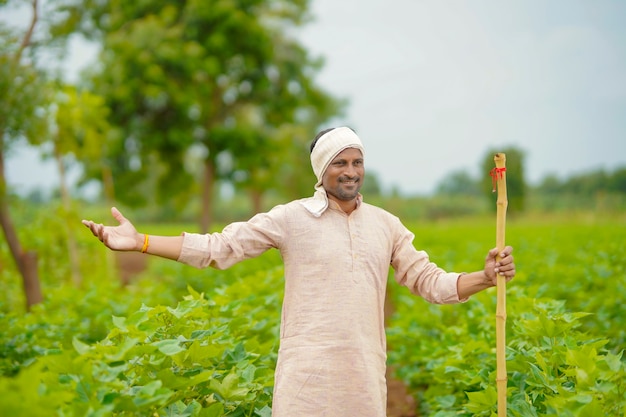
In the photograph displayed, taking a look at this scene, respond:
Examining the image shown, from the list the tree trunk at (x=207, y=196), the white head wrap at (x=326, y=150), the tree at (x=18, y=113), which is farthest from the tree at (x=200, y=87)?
the white head wrap at (x=326, y=150)

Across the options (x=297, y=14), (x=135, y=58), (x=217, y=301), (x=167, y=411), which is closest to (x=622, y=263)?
(x=217, y=301)

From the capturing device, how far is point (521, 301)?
471 centimetres

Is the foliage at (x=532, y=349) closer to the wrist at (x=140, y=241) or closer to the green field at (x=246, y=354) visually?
the green field at (x=246, y=354)

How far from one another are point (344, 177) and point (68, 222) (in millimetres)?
9280

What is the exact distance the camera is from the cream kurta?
330 cm

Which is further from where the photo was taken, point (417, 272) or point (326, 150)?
point (417, 272)

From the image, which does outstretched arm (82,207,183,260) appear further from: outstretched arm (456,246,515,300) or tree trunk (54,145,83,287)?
tree trunk (54,145,83,287)

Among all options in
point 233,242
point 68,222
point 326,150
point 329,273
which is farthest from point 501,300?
point 68,222

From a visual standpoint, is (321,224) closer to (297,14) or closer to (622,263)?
(622,263)

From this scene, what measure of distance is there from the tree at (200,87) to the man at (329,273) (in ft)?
57.2

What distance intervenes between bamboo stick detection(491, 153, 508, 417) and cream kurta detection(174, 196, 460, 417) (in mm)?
262

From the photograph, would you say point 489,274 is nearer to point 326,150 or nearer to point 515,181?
point 326,150

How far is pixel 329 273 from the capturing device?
338cm

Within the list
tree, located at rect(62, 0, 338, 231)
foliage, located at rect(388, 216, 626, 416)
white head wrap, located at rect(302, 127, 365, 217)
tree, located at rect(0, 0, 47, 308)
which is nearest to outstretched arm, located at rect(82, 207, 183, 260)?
white head wrap, located at rect(302, 127, 365, 217)
